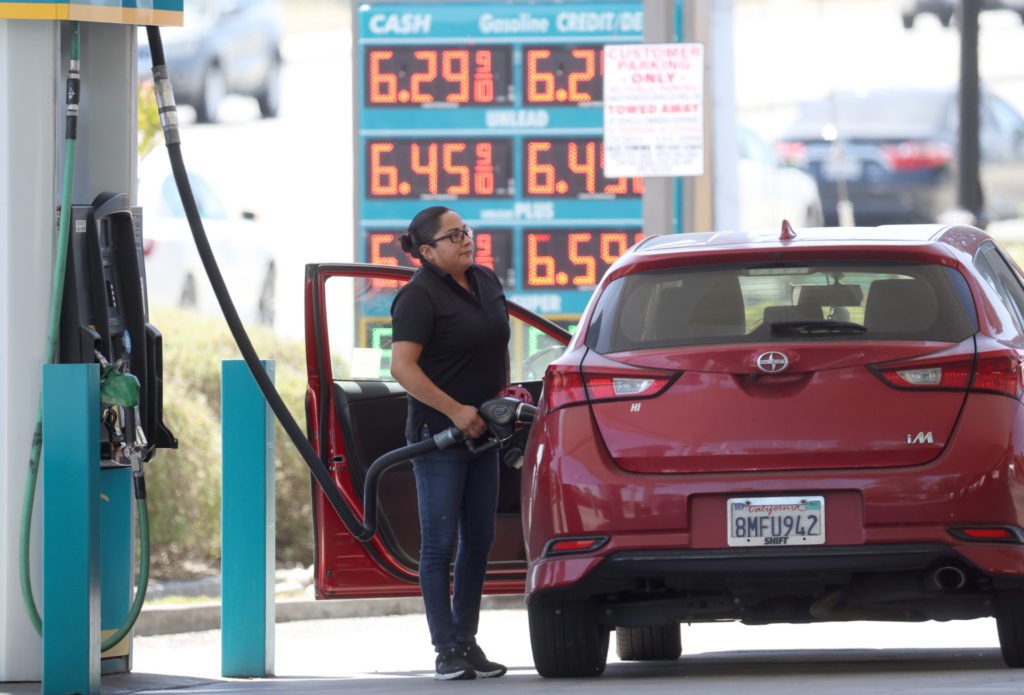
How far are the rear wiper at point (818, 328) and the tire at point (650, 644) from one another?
221 centimetres

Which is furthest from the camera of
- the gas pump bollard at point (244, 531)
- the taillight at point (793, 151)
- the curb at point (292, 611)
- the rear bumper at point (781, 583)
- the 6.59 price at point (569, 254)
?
the taillight at point (793, 151)

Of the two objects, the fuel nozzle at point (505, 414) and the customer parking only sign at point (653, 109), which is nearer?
the fuel nozzle at point (505, 414)

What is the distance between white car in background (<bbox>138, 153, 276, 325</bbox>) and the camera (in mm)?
21625

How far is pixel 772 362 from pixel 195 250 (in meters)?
15.7

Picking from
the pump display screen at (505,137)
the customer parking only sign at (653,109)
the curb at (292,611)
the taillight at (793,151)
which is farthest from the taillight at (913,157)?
the curb at (292,611)

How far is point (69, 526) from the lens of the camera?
7332 mm

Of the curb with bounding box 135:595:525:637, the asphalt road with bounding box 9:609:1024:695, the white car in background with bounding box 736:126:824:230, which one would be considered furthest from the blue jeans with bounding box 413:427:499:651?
the white car in background with bounding box 736:126:824:230

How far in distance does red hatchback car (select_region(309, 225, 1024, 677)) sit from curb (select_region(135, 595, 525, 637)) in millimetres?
4507

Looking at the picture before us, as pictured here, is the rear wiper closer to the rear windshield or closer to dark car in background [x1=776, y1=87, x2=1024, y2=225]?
the rear windshield

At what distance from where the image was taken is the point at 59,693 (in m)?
7.29

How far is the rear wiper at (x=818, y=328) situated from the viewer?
6.77m

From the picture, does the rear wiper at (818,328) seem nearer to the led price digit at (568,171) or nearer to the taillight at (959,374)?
the taillight at (959,374)

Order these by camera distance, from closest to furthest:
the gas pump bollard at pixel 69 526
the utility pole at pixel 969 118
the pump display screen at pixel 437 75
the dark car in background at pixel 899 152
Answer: the gas pump bollard at pixel 69 526
the pump display screen at pixel 437 75
the utility pole at pixel 969 118
the dark car in background at pixel 899 152

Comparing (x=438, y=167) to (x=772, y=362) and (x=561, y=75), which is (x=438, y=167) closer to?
(x=561, y=75)
